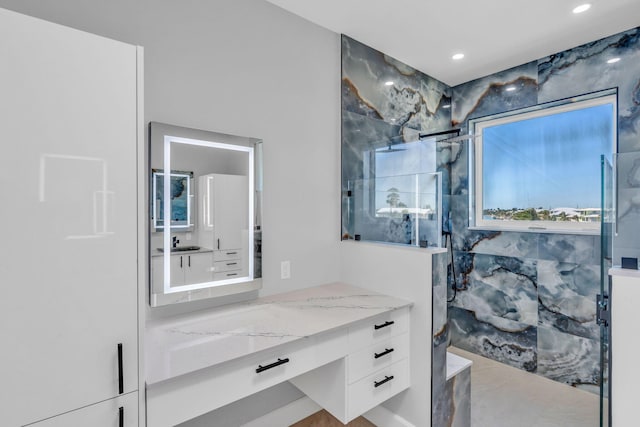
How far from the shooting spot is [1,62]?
816mm

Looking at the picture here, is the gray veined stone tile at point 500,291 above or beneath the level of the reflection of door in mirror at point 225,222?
beneath

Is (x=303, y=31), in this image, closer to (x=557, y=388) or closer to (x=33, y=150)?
(x=33, y=150)

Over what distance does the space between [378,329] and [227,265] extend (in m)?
0.92

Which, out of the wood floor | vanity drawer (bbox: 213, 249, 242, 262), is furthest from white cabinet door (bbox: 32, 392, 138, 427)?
the wood floor

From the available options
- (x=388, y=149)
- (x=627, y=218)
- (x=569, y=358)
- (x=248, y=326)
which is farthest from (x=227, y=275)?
(x=569, y=358)

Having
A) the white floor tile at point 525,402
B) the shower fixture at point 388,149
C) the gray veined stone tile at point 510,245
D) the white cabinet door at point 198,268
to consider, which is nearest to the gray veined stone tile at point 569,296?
the gray veined stone tile at point 510,245

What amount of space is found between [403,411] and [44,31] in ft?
8.01

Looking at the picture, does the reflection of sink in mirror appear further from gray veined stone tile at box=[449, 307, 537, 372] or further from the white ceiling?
gray veined stone tile at box=[449, 307, 537, 372]

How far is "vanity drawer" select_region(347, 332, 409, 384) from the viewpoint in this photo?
1.67 meters

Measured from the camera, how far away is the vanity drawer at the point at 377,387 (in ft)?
5.48

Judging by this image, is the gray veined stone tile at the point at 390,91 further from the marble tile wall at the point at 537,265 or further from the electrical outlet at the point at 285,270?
the electrical outlet at the point at 285,270

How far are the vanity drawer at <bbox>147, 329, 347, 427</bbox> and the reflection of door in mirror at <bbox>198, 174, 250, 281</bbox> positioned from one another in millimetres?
620

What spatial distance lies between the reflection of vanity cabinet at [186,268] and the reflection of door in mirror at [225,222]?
0.05m

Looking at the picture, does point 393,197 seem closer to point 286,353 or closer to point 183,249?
point 286,353
